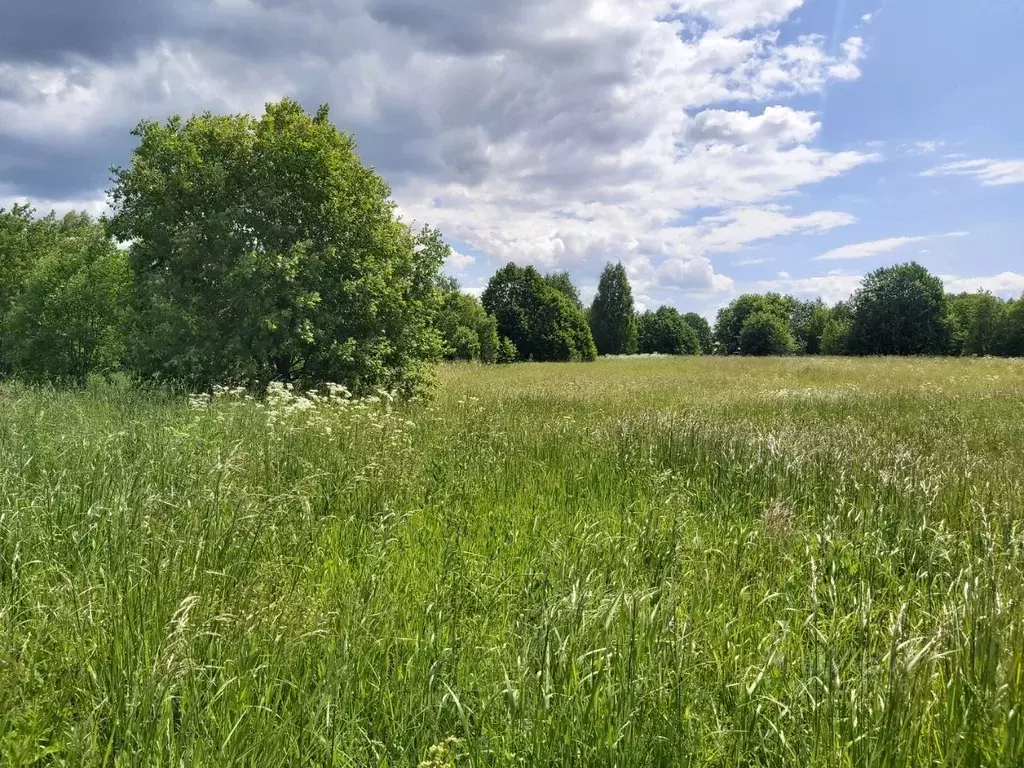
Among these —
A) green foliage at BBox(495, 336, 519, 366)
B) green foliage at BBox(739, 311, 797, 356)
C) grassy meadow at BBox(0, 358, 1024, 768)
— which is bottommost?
grassy meadow at BBox(0, 358, 1024, 768)

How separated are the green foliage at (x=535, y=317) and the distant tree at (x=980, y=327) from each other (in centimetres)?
4001

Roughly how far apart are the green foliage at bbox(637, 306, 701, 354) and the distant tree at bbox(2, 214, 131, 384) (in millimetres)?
93416

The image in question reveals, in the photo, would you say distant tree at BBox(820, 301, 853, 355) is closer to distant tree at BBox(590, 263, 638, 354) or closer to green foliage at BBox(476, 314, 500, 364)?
distant tree at BBox(590, 263, 638, 354)

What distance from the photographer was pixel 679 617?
2.89 m

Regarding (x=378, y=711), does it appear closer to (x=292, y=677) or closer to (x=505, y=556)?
(x=292, y=677)

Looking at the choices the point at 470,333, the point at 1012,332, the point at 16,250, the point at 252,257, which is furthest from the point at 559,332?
the point at 1012,332

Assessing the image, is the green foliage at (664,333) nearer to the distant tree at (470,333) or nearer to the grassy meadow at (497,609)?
the distant tree at (470,333)

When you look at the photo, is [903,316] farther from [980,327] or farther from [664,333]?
[664,333]

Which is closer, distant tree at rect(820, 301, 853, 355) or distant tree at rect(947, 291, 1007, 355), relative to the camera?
distant tree at rect(947, 291, 1007, 355)

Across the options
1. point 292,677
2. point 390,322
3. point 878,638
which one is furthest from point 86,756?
point 390,322

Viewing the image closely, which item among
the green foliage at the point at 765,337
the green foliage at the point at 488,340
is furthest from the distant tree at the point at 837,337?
the green foliage at the point at 488,340

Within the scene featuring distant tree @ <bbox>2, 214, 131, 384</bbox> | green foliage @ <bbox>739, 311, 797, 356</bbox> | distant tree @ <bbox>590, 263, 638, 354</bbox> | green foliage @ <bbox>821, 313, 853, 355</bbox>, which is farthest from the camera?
green foliage @ <bbox>739, 311, 797, 356</bbox>

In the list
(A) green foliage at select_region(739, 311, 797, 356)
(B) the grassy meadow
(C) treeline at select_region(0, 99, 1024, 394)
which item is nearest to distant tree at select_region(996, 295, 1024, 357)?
(A) green foliage at select_region(739, 311, 797, 356)

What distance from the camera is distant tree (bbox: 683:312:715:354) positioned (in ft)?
406
